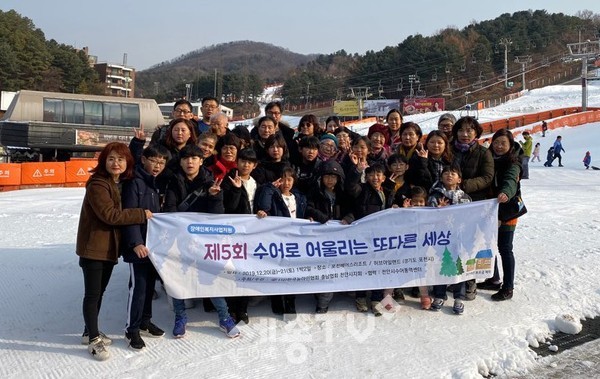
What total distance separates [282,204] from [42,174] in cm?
1751

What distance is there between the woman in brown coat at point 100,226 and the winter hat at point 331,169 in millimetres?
1832

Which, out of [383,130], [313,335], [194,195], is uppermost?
[383,130]

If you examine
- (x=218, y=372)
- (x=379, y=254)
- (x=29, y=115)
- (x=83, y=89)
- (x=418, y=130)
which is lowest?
(x=218, y=372)

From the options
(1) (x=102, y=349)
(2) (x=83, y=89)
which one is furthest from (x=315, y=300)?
(2) (x=83, y=89)

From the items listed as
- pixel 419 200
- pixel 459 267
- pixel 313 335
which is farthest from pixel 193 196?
pixel 459 267

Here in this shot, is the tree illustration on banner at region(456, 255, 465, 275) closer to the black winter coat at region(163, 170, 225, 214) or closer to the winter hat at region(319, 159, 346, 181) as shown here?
the winter hat at region(319, 159, 346, 181)

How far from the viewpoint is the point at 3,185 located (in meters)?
18.3

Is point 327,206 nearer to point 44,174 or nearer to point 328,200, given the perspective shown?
point 328,200

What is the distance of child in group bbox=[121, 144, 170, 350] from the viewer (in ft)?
13.7

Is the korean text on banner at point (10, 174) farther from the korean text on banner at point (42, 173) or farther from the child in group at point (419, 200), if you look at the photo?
the child in group at point (419, 200)

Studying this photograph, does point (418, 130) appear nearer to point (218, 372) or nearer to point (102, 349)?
point (218, 372)

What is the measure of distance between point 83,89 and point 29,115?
50222 millimetres

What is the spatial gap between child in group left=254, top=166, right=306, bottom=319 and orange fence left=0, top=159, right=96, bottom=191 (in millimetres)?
16518

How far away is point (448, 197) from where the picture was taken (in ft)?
17.1
